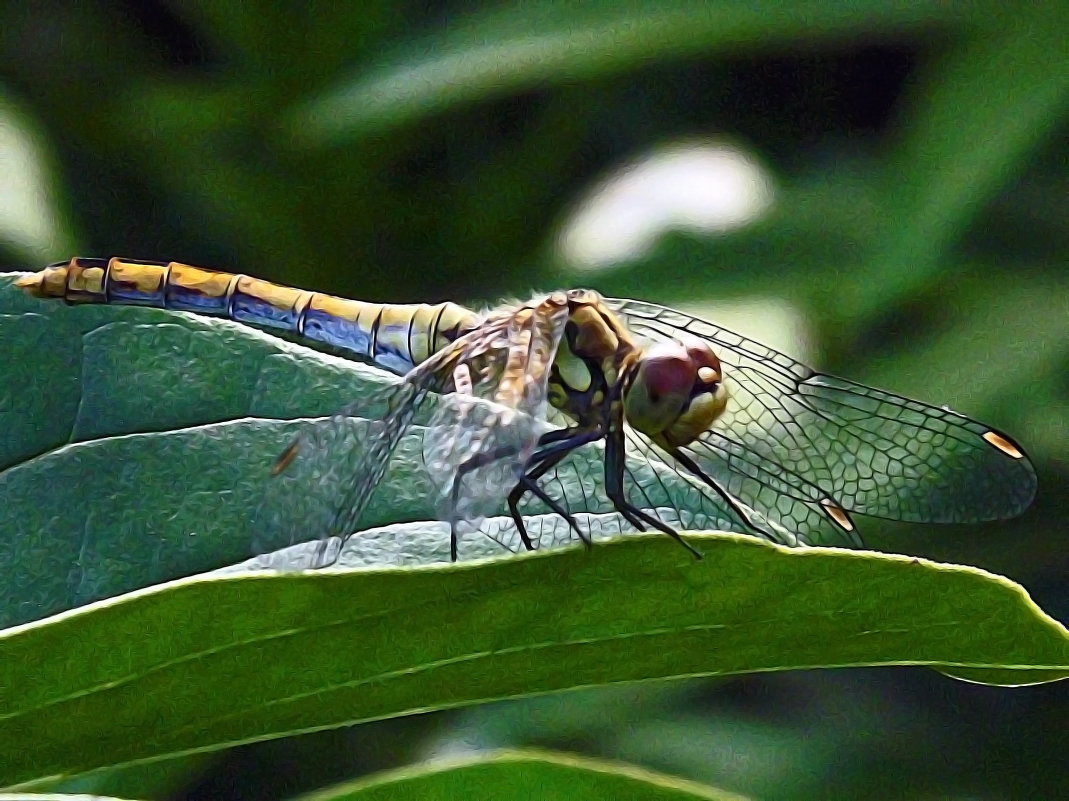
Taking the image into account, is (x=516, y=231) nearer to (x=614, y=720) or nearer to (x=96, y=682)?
(x=614, y=720)

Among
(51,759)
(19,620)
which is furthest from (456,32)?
(51,759)

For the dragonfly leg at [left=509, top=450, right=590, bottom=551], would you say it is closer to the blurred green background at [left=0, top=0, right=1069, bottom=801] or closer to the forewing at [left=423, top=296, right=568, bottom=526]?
the forewing at [left=423, top=296, right=568, bottom=526]

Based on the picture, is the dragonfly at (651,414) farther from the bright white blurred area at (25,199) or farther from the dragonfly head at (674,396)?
the bright white blurred area at (25,199)

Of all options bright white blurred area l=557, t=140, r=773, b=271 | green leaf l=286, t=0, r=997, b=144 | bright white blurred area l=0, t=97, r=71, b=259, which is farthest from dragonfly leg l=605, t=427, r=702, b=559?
bright white blurred area l=0, t=97, r=71, b=259

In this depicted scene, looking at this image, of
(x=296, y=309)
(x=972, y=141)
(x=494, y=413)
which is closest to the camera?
(x=494, y=413)

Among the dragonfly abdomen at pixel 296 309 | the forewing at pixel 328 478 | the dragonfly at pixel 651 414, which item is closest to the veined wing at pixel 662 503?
the dragonfly at pixel 651 414

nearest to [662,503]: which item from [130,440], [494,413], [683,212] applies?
[494,413]

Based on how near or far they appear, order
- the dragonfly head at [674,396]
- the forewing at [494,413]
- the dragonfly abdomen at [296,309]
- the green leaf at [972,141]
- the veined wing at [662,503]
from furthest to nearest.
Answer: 1. the green leaf at [972,141]
2. the dragonfly abdomen at [296,309]
3. the dragonfly head at [674,396]
4. the veined wing at [662,503]
5. the forewing at [494,413]

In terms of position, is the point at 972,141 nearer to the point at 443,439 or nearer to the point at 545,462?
the point at 545,462
